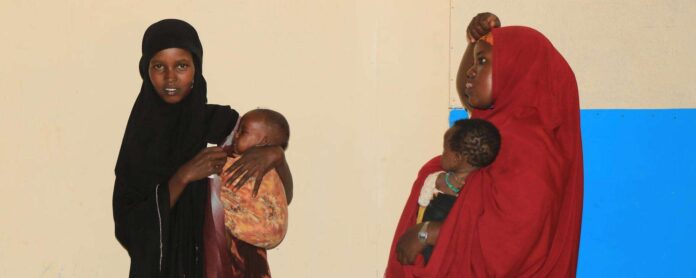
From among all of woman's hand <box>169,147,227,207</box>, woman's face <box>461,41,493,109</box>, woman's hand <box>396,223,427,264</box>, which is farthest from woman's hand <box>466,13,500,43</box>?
woman's hand <box>169,147,227,207</box>

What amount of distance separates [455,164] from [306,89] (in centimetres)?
132

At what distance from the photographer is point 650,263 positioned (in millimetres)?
3840

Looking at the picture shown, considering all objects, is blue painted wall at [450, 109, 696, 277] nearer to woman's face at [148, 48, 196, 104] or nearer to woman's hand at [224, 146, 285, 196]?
woman's hand at [224, 146, 285, 196]

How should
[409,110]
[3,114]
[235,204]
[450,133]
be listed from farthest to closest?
[409,110], [3,114], [235,204], [450,133]

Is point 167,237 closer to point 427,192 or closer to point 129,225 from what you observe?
point 129,225

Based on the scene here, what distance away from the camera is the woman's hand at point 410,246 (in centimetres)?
252

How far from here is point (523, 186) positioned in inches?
93.7

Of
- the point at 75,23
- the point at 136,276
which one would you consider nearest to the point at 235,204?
the point at 136,276

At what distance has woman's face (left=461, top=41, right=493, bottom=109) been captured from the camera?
2555mm

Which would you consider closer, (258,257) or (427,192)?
(427,192)

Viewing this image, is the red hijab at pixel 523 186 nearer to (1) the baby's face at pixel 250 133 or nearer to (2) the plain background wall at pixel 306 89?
(1) the baby's face at pixel 250 133

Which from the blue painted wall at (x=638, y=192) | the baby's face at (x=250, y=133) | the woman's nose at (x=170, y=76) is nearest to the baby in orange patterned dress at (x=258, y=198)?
the baby's face at (x=250, y=133)

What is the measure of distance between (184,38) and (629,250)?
2240 millimetres

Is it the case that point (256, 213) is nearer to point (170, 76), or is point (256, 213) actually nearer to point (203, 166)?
point (203, 166)
